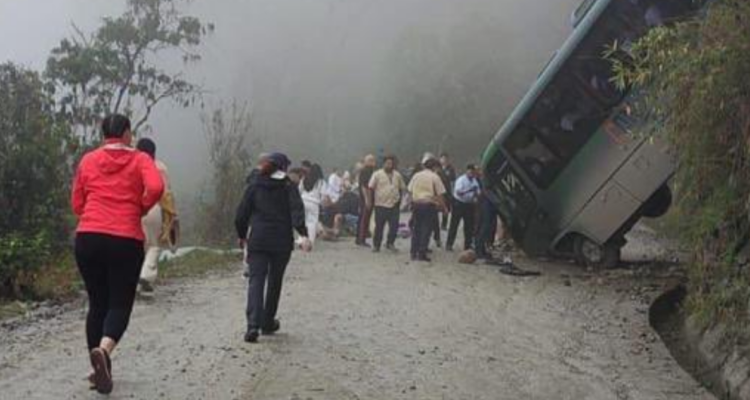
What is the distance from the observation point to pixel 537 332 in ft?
31.4

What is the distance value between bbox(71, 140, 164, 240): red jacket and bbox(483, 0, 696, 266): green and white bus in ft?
24.8

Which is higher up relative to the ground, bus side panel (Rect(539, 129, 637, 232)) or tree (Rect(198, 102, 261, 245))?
bus side panel (Rect(539, 129, 637, 232))

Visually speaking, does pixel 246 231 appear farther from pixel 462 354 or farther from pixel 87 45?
pixel 87 45

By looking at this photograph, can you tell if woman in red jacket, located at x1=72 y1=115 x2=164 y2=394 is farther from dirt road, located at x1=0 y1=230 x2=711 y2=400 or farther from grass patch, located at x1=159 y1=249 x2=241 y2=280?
grass patch, located at x1=159 y1=249 x2=241 y2=280

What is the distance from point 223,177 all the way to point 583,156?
8.49 m

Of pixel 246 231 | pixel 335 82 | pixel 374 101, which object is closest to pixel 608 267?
pixel 246 231

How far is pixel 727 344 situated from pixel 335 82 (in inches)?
1771

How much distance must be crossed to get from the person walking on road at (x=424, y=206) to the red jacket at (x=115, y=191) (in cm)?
976

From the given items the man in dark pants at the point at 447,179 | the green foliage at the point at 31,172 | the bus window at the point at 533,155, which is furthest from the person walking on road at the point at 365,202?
the green foliage at the point at 31,172

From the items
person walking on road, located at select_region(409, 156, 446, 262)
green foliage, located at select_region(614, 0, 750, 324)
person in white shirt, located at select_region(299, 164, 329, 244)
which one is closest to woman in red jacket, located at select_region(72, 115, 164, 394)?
green foliage, located at select_region(614, 0, 750, 324)

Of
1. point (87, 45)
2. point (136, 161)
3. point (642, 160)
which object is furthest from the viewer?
point (87, 45)

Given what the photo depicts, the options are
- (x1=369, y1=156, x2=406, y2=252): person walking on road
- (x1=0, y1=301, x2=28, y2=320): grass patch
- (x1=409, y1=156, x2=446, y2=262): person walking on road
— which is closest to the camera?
(x1=0, y1=301, x2=28, y2=320): grass patch

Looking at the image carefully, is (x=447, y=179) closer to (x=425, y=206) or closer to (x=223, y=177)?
(x=425, y=206)

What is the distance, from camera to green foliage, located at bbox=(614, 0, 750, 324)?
7.57 m
